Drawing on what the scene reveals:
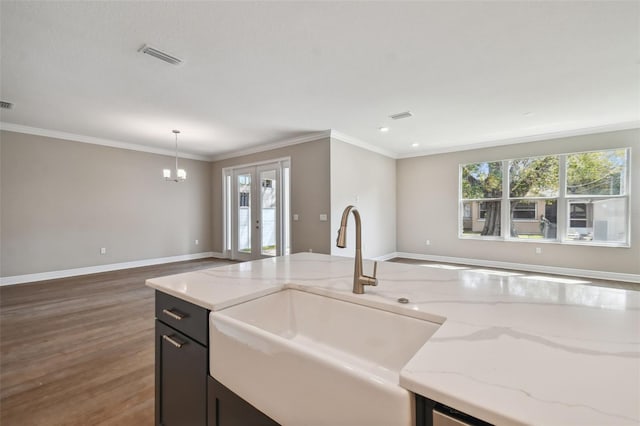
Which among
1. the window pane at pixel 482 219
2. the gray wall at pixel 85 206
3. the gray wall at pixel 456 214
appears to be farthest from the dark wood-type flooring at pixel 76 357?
the window pane at pixel 482 219

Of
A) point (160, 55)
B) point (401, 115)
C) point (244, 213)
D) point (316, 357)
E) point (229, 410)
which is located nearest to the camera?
point (316, 357)

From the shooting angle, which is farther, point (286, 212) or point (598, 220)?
point (286, 212)

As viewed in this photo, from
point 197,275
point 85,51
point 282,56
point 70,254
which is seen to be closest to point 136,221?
point 70,254

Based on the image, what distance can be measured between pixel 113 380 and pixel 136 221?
470 centimetres

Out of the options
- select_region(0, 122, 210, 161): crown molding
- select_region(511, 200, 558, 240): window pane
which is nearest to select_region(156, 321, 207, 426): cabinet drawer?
select_region(0, 122, 210, 161): crown molding

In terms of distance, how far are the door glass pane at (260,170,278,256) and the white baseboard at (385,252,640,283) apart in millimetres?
2770

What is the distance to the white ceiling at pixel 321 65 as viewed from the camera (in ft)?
6.72

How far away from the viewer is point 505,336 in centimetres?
78

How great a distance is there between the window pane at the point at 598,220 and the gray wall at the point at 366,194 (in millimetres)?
3354

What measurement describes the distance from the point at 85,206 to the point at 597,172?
9.30 meters

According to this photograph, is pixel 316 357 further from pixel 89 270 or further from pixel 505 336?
pixel 89 270

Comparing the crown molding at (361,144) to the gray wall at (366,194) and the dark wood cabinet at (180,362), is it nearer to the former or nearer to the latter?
the gray wall at (366,194)

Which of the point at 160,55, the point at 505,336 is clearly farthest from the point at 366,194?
the point at 505,336

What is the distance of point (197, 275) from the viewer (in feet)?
4.85
